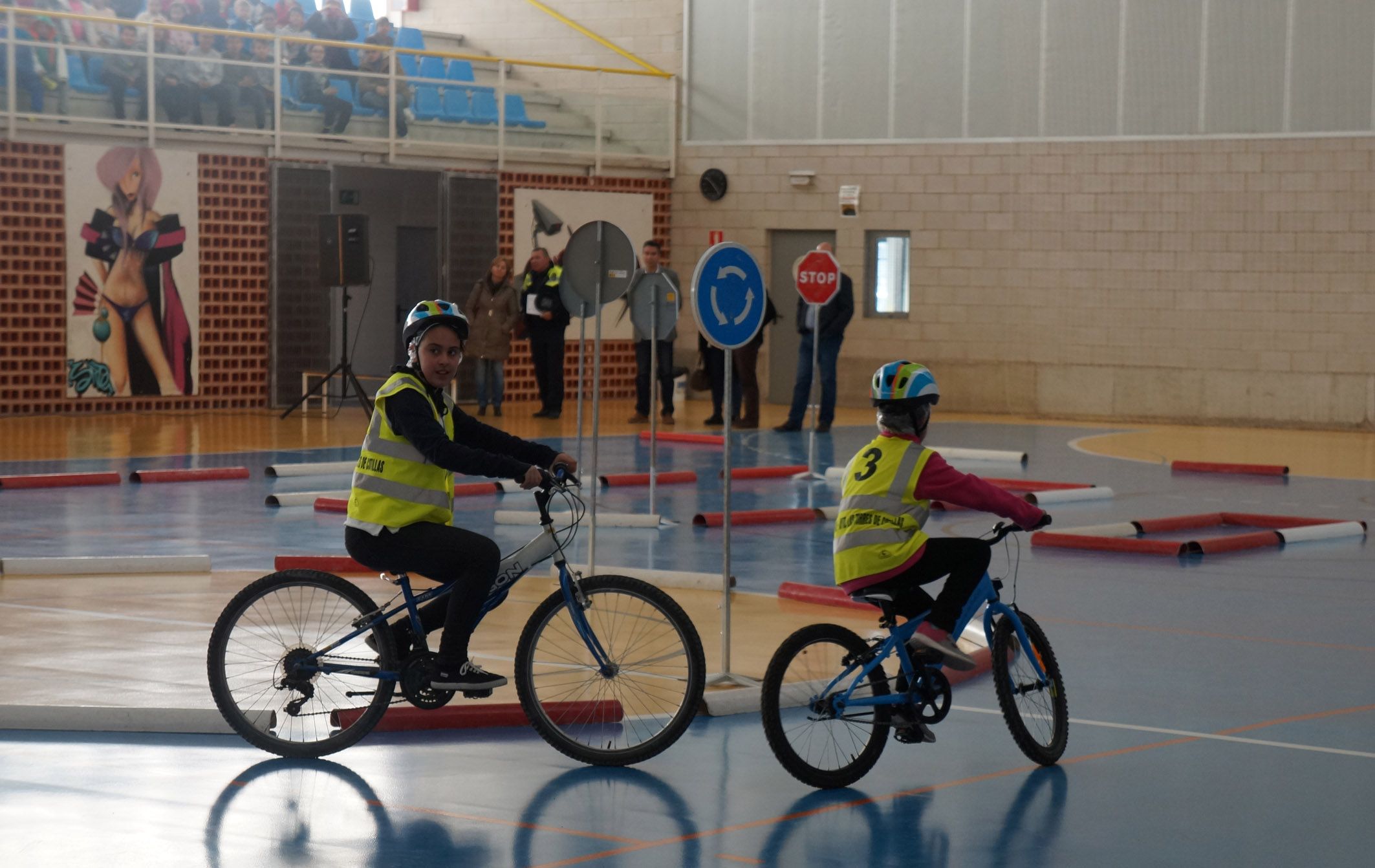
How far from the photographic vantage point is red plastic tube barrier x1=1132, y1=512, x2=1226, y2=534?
13.0m

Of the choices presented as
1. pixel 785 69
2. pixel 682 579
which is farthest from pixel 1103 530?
pixel 785 69

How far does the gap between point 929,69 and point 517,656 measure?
69.9ft

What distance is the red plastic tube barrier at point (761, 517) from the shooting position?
13.1 metres

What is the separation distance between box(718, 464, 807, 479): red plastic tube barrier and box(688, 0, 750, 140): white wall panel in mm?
11571

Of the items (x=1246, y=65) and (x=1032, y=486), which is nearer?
(x=1032, y=486)

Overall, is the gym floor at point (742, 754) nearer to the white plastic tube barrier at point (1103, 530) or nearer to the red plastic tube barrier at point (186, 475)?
the white plastic tube barrier at point (1103, 530)

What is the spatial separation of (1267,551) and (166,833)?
900 centimetres

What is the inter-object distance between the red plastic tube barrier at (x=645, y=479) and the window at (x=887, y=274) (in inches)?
442

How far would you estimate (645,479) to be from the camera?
15664 millimetres

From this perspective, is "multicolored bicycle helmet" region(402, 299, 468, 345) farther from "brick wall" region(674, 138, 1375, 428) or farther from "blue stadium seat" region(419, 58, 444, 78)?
"brick wall" region(674, 138, 1375, 428)

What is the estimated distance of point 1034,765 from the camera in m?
6.25

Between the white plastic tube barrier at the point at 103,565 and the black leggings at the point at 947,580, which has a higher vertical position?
the black leggings at the point at 947,580

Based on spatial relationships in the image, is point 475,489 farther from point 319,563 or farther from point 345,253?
point 345,253
